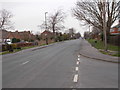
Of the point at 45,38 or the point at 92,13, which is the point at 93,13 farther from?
the point at 45,38

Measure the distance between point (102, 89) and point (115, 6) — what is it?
2918 cm

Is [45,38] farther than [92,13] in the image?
Yes

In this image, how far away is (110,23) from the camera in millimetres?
31156

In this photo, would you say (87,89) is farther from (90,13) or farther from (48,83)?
(90,13)

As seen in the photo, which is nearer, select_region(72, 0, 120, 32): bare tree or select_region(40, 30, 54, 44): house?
select_region(72, 0, 120, 32): bare tree

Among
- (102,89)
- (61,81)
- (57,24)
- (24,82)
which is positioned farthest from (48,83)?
(57,24)

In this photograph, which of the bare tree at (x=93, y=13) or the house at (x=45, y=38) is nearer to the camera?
the bare tree at (x=93, y=13)

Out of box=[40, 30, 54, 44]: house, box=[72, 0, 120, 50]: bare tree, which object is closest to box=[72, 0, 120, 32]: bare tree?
box=[72, 0, 120, 50]: bare tree

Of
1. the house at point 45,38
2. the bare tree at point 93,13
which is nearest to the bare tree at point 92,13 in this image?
the bare tree at point 93,13

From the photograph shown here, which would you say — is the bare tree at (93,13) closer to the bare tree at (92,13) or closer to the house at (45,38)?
the bare tree at (92,13)

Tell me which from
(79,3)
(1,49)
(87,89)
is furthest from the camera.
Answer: (79,3)

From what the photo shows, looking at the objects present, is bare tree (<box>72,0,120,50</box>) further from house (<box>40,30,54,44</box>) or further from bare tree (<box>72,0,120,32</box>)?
house (<box>40,30,54,44</box>)

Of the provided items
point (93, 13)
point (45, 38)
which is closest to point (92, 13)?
point (93, 13)

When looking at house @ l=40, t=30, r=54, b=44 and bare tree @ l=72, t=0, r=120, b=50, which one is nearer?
bare tree @ l=72, t=0, r=120, b=50
